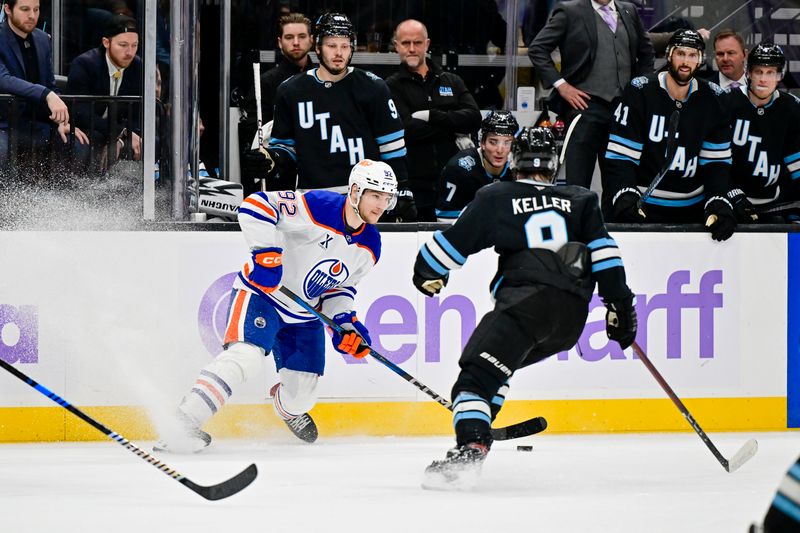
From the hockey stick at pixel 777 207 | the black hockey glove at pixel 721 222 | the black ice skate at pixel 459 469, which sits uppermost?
the hockey stick at pixel 777 207

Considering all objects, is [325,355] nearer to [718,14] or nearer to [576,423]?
[576,423]

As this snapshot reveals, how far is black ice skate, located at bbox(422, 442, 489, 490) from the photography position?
3527mm

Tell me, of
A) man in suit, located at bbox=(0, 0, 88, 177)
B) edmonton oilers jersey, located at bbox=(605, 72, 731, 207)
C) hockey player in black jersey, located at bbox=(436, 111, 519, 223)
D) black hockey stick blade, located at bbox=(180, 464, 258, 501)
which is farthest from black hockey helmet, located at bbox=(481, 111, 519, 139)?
black hockey stick blade, located at bbox=(180, 464, 258, 501)

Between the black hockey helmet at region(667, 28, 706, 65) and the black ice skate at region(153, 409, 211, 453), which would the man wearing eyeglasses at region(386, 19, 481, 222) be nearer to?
the black hockey helmet at region(667, 28, 706, 65)

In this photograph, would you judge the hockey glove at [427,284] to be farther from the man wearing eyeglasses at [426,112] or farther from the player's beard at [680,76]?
the player's beard at [680,76]

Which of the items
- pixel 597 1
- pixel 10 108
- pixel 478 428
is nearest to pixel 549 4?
pixel 597 1

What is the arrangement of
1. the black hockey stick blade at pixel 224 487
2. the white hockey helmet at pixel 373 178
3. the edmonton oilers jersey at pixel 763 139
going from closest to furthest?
1. the black hockey stick blade at pixel 224 487
2. the white hockey helmet at pixel 373 178
3. the edmonton oilers jersey at pixel 763 139

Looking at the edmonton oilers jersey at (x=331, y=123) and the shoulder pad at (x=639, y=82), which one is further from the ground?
the shoulder pad at (x=639, y=82)

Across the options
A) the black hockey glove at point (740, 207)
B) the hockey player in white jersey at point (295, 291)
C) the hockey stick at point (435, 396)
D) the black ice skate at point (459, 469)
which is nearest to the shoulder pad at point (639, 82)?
the black hockey glove at point (740, 207)

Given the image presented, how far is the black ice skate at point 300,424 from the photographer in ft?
15.3

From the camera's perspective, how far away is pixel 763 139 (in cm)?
530

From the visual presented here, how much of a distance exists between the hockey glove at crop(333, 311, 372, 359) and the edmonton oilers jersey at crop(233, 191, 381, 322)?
35 millimetres

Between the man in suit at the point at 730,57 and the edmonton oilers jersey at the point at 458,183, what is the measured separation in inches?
47.4

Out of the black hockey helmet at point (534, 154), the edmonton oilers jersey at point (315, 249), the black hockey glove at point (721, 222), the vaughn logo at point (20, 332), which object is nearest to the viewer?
the black hockey helmet at point (534, 154)
